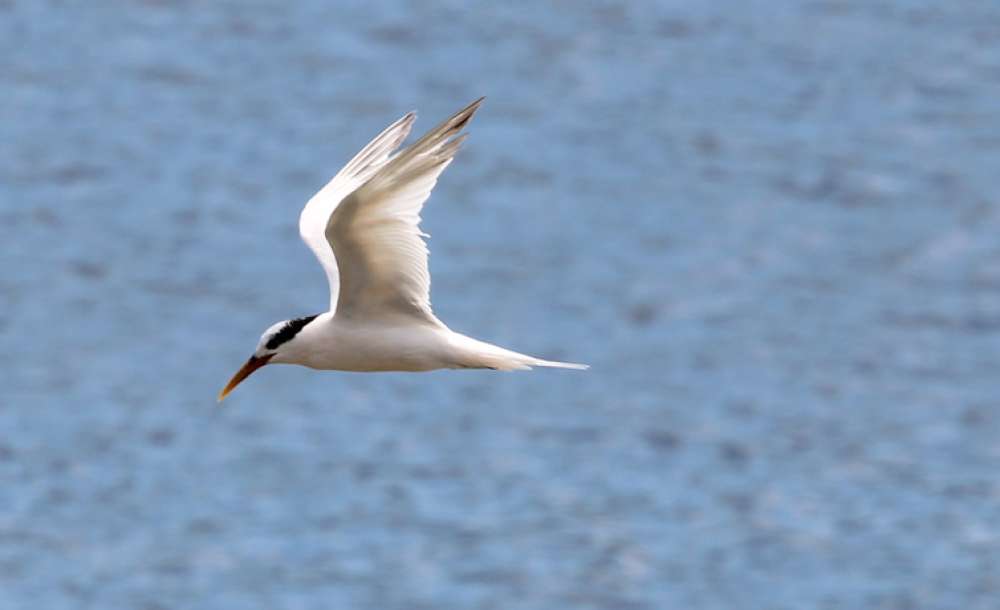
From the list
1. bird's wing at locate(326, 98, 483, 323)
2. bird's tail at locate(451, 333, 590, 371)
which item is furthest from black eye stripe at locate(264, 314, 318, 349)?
bird's tail at locate(451, 333, 590, 371)

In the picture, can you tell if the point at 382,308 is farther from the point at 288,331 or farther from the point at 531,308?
the point at 531,308

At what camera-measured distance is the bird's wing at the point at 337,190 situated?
11719 mm

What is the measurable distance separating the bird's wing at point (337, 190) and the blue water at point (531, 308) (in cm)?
1599

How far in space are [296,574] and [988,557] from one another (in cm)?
910

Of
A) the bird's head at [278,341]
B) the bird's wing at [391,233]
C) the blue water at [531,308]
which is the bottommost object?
the bird's head at [278,341]

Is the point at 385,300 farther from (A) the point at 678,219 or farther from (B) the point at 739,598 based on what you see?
(A) the point at 678,219

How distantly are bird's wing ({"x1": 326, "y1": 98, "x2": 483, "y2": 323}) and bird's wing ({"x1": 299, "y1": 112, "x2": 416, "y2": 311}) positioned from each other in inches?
19.2

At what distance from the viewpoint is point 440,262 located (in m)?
34.6

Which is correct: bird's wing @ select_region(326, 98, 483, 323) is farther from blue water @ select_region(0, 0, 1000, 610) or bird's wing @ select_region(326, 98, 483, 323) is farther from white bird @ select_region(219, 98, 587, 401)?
blue water @ select_region(0, 0, 1000, 610)

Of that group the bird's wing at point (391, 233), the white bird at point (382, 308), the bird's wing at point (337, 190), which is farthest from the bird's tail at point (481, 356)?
the bird's wing at point (337, 190)

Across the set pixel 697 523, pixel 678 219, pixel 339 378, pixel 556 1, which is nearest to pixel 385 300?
pixel 697 523

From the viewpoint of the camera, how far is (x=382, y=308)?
36.4 ft

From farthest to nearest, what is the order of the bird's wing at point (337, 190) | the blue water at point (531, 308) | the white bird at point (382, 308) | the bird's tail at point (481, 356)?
the blue water at point (531, 308)
the bird's wing at point (337, 190)
the bird's tail at point (481, 356)
the white bird at point (382, 308)

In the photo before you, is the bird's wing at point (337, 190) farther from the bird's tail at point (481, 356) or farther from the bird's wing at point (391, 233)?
the bird's tail at point (481, 356)
